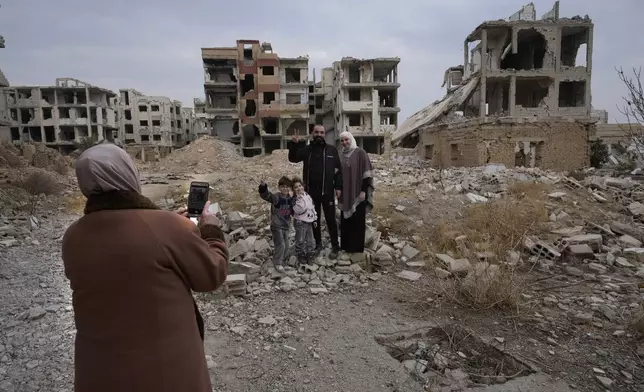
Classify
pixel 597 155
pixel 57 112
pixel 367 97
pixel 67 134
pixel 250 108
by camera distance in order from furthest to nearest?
1. pixel 67 134
2. pixel 57 112
3. pixel 250 108
4. pixel 367 97
5. pixel 597 155

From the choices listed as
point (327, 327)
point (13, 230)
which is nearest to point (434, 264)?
point (327, 327)

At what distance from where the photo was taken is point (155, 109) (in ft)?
149

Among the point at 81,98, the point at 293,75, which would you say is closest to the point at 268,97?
the point at 293,75

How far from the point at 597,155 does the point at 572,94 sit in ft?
12.2

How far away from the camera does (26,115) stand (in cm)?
4069

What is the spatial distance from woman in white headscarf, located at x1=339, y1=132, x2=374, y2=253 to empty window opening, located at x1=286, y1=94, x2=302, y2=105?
1191 inches

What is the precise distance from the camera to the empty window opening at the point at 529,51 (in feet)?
67.2

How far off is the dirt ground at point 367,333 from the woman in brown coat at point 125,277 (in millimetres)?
1568

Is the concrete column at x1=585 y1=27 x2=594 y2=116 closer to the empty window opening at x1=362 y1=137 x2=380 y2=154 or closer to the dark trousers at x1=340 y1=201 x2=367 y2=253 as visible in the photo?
the empty window opening at x1=362 y1=137 x2=380 y2=154

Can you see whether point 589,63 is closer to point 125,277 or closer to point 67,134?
point 125,277

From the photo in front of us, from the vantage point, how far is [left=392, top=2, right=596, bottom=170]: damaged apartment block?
659 inches

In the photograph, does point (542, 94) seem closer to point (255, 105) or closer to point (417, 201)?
point (417, 201)

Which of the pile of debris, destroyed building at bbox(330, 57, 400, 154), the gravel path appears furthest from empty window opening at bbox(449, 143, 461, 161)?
the gravel path

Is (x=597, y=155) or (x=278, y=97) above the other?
(x=278, y=97)
